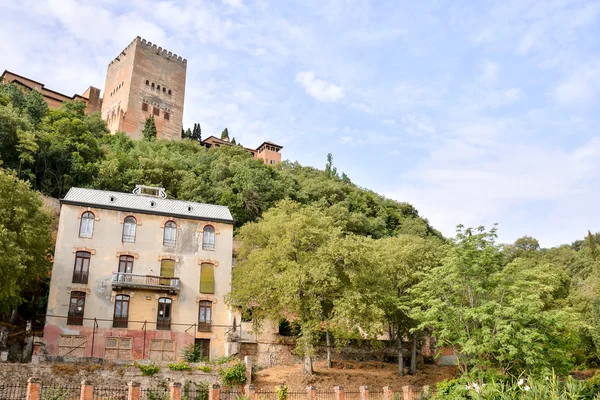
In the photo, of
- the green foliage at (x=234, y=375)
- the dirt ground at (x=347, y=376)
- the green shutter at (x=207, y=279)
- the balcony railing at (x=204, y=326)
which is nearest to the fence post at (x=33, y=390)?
the green foliage at (x=234, y=375)

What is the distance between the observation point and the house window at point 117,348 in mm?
29125

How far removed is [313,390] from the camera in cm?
2294

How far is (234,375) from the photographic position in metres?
25.2

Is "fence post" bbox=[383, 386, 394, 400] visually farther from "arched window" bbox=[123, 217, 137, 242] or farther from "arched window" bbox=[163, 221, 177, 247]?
"arched window" bbox=[123, 217, 137, 242]

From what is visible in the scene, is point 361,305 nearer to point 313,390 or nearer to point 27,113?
point 313,390

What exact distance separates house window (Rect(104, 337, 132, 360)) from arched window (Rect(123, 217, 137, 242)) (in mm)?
5952

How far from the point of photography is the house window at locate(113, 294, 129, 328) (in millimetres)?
29859

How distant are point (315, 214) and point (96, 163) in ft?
90.0

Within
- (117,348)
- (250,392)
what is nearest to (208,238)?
(117,348)

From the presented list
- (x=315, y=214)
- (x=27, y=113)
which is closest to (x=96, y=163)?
(x=27, y=113)

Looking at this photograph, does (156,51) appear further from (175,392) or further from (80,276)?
(175,392)

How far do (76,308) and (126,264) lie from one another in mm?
3707

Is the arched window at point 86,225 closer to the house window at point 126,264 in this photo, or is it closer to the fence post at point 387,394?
the house window at point 126,264

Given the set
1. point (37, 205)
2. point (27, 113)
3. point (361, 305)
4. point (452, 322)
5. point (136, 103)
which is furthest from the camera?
point (136, 103)
